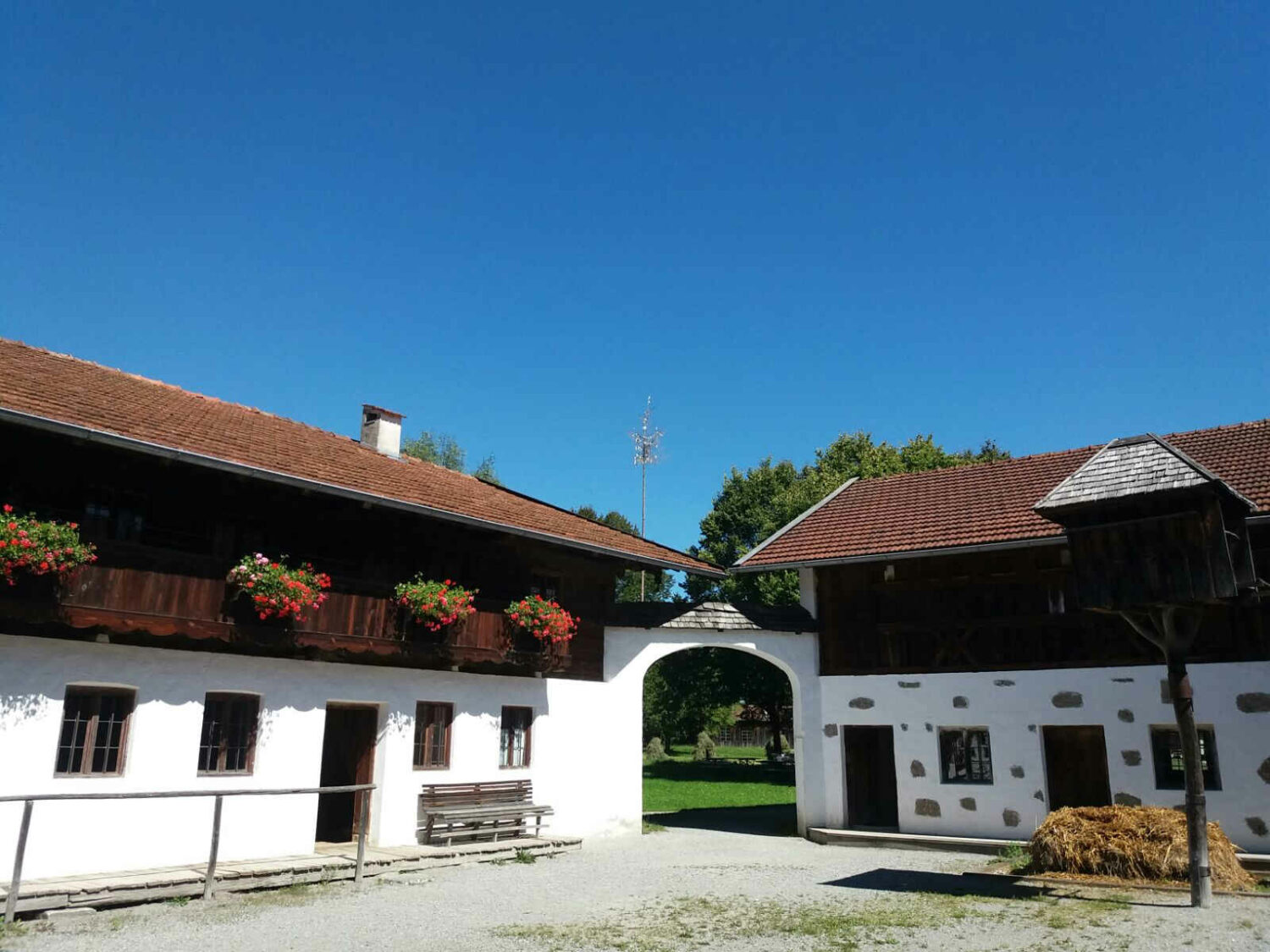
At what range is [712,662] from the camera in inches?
1511

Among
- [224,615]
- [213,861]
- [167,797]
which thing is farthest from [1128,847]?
[224,615]

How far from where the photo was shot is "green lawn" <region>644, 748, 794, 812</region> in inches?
1051

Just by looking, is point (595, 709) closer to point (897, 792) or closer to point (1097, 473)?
point (897, 792)

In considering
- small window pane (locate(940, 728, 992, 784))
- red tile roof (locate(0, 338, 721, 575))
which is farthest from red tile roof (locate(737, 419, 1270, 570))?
small window pane (locate(940, 728, 992, 784))

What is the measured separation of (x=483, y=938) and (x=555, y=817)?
27.6ft

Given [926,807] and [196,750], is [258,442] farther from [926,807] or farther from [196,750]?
[926,807]

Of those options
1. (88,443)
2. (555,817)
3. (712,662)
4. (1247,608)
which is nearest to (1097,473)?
(1247,608)

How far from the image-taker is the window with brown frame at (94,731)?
39.2 feet

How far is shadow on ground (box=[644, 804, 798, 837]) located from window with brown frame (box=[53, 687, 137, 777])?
11668mm

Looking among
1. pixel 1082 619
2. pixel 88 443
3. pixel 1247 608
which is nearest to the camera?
pixel 88 443

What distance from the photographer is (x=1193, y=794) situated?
1121 cm

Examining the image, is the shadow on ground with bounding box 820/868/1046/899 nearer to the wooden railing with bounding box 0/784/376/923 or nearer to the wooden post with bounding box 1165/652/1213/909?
the wooden post with bounding box 1165/652/1213/909

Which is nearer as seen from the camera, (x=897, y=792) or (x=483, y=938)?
(x=483, y=938)

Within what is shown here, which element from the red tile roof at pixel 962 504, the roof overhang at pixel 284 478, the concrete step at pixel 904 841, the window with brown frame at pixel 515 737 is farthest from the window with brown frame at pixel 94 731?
the concrete step at pixel 904 841
